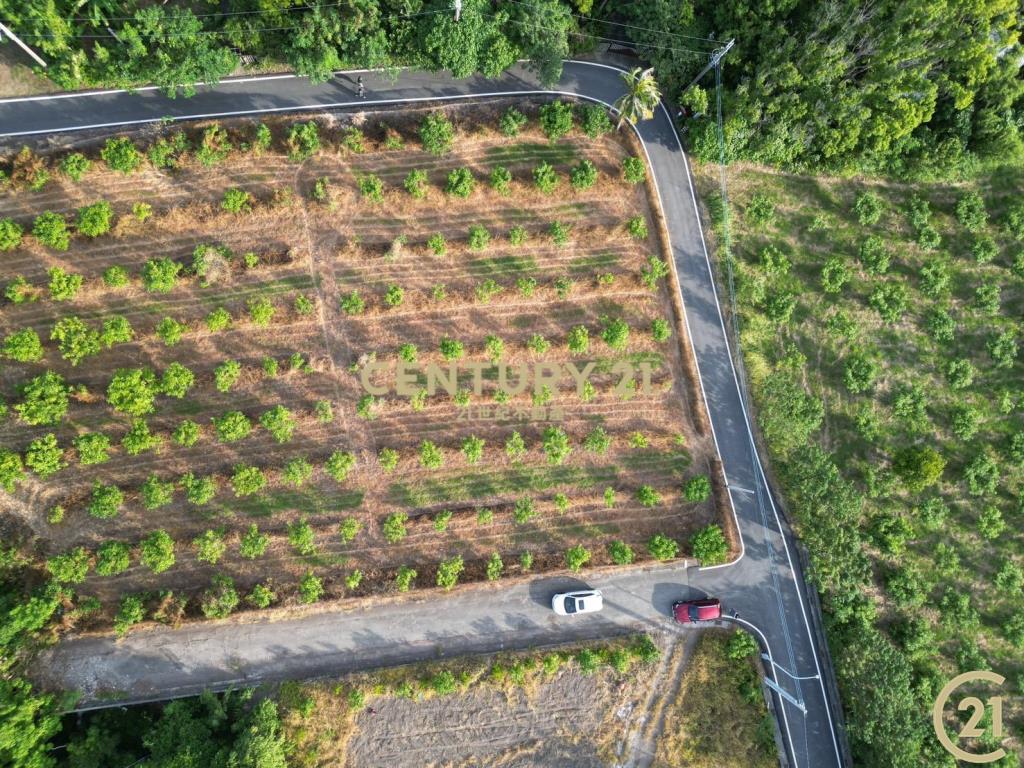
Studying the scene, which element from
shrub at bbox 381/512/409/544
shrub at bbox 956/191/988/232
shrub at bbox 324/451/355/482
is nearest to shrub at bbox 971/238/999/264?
shrub at bbox 956/191/988/232

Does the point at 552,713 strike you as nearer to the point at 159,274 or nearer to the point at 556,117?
the point at 159,274

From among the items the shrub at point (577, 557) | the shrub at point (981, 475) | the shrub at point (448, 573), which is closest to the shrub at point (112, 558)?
the shrub at point (448, 573)

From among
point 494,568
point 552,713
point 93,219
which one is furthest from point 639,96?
point 552,713

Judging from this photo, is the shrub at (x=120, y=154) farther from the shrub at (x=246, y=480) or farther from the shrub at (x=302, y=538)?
the shrub at (x=302, y=538)

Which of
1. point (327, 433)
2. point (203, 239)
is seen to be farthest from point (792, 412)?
point (203, 239)

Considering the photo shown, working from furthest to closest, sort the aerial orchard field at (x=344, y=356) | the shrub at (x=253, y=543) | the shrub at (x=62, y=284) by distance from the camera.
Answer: the aerial orchard field at (x=344, y=356), the shrub at (x=253, y=543), the shrub at (x=62, y=284)
